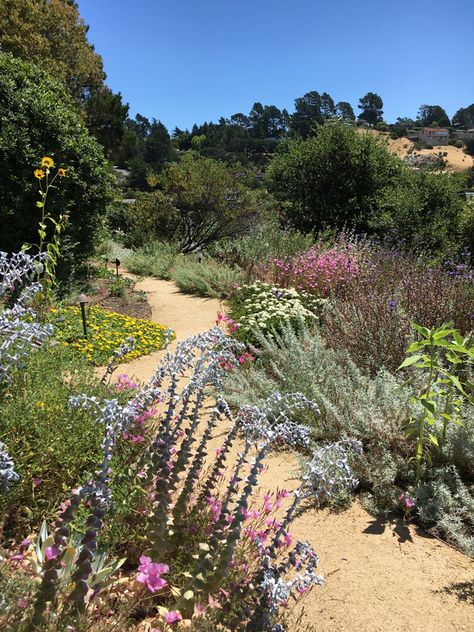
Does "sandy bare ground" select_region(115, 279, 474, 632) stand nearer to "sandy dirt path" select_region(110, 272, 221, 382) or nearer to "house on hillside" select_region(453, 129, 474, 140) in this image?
"sandy dirt path" select_region(110, 272, 221, 382)

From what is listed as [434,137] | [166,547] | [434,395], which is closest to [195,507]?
[166,547]

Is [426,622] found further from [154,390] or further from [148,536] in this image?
[154,390]

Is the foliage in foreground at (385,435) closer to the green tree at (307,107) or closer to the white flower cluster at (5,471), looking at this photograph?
the white flower cluster at (5,471)

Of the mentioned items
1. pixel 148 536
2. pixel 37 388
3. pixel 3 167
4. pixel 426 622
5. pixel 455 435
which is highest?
pixel 3 167

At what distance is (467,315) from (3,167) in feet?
20.7

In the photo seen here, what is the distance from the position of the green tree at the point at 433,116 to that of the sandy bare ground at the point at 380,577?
155 metres

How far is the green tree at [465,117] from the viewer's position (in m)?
143

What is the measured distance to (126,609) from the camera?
1465 mm

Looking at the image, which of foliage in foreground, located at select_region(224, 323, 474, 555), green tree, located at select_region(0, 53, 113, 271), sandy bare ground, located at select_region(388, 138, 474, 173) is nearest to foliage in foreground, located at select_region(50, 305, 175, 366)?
foliage in foreground, located at select_region(224, 323, 474, 555)

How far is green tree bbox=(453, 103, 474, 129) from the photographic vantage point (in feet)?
470

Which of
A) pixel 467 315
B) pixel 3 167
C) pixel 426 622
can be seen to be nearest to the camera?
pixel 426 622

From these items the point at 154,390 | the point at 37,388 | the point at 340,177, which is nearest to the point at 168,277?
the point at 340,177

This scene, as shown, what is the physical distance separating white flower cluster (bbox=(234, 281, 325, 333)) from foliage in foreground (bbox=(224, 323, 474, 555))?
3.91ft

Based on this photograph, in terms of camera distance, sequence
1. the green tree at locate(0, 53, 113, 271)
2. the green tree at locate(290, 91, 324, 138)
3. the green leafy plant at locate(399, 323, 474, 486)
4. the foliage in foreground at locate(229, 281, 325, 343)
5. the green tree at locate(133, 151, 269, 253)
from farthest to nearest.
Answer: the green tree at locate(290, 91, 324, 138) < the green tree at locate(133, 151, 269, 253) < the green tree at locate(0, 53, 113, 271) < the foliage in foreground at locate(229, 281, 325, 343) < the green leafy plant at locate(399, 323, 474, 486)
